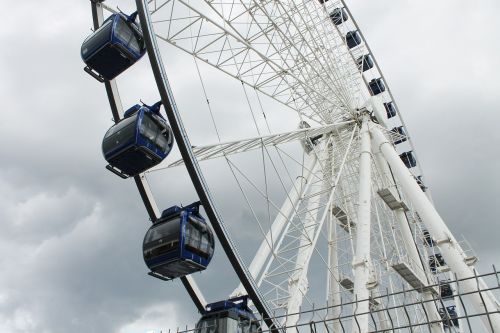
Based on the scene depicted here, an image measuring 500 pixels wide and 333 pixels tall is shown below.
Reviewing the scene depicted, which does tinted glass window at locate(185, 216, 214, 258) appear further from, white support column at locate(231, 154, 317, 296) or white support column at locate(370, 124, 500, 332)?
white support column at locate(370, 124, 500, 332)

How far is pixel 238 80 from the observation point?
15.9 metres

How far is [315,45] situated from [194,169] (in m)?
9.14

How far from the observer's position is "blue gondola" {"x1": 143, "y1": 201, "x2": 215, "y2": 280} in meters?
10.1

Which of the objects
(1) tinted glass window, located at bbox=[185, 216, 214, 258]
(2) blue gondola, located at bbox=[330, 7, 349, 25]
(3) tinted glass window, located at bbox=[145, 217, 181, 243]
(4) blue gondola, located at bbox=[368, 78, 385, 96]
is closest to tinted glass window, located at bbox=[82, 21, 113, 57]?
(3) tinted glass window, located at bbox=[145, 217, 181, 243]

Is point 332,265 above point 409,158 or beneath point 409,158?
beneath

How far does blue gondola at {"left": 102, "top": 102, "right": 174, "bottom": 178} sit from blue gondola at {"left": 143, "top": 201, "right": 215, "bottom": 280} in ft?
4.27

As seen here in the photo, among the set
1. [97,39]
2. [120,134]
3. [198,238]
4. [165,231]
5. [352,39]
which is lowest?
[198,238]

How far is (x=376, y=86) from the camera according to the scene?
2531 cm

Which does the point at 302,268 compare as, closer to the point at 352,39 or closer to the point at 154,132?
the point at 154,132

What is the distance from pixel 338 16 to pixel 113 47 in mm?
15432

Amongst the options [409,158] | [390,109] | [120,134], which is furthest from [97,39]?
[409,158]

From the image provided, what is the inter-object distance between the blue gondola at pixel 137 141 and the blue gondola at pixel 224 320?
3.67 m

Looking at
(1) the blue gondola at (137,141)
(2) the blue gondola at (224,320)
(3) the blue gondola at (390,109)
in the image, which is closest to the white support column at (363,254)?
(2) the blue gondola at (224,320)

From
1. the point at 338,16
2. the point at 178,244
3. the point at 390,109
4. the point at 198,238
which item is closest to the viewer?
the point at 178,244
